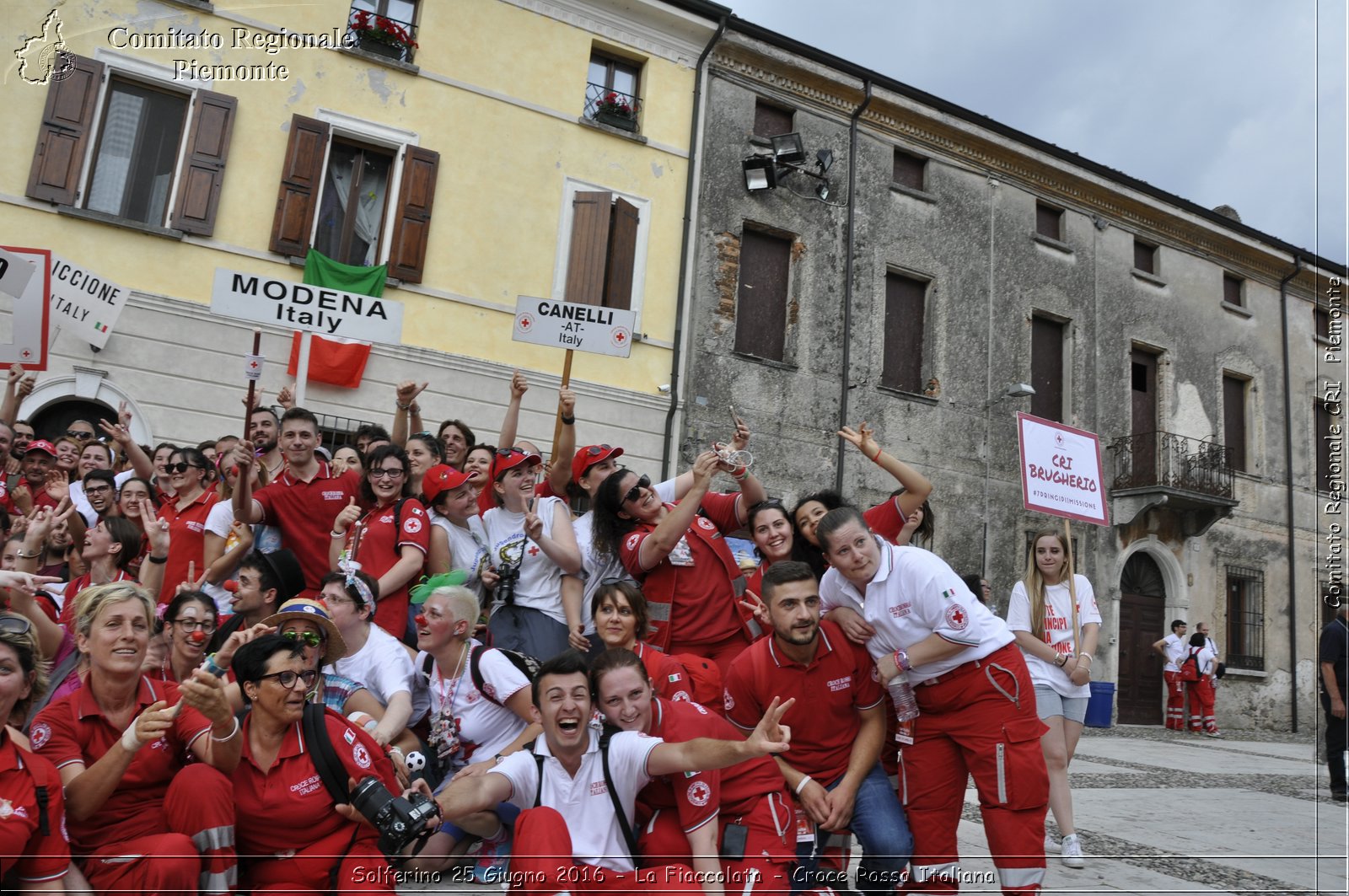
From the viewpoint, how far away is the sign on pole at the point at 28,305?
271 inches

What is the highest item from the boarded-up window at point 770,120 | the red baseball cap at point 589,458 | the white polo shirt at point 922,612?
the boarded-up window at point 770,120

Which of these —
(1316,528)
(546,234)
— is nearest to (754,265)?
(546,234)

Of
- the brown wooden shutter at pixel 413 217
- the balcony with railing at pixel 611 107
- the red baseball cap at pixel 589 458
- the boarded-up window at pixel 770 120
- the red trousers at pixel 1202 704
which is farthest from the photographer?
the red trousers at pixel 1202 704

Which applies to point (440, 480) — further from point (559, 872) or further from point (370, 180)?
point (370, 180)

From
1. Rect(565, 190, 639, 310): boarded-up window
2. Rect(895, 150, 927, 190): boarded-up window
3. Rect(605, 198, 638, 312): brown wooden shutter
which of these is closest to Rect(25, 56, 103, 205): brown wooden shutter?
Rect(565, 190, 639, 310): boarded-up window

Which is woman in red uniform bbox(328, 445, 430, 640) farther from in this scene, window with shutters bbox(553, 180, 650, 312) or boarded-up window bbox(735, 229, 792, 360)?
boarded-up window bbox(735, 229, 792, 360)

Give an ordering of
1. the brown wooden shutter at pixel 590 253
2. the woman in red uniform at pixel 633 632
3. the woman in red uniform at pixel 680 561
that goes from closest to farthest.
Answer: the woman in red uniform at pixel 633 632
the woman in red uniform at pixel 680 561
the brown wooden shutter at pixel 590 253

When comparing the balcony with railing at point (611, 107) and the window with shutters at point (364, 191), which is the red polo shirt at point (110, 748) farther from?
the balcony with railing at point (611, 107)

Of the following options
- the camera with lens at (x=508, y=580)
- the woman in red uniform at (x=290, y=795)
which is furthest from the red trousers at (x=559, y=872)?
the camera with lens at (x=508, y=580)

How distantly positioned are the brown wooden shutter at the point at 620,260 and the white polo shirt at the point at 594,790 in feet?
34.4

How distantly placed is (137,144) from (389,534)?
922 cm

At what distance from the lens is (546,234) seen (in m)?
13.5

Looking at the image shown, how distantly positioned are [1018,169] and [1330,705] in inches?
501

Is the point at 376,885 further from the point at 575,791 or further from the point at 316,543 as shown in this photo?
Answer: the point at 316,543
